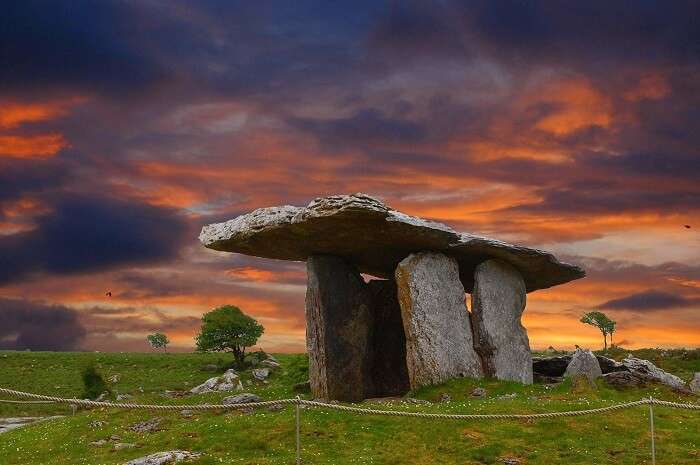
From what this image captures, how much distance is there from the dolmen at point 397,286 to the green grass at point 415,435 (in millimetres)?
2347

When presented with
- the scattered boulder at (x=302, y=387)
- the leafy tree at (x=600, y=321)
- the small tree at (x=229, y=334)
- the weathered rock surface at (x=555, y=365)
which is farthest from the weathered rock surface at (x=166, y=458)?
the leafy tree at (x=600, y=321)

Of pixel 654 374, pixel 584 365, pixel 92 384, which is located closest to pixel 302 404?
pixel 584 365

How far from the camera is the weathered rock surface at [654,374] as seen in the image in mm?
32769

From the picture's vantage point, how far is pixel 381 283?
39.4 meters

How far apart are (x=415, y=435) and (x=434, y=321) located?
10.5 meters

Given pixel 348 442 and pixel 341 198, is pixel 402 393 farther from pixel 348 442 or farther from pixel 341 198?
pixel 348 442

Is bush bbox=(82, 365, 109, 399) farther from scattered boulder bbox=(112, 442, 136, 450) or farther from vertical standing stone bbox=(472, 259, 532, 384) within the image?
vertical standing stone bbox=(472, 259, 532, 384)

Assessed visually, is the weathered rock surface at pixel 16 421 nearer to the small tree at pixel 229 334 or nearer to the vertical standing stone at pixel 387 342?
the vertical standing stone at pixel 387 342

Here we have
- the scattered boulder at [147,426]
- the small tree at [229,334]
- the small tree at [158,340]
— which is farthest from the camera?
the small tree at [158,340]

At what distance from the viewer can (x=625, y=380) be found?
32719mm

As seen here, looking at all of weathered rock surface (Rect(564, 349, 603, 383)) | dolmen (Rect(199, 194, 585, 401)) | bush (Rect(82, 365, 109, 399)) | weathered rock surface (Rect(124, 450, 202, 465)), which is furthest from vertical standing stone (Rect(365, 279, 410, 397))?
bush (Rect(82, 365, 109, 399))

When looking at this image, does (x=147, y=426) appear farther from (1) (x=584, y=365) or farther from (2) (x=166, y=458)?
(1) (x=584, y=365)

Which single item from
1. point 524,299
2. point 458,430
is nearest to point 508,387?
point 524,299

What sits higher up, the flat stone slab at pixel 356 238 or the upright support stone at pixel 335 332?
the flat stone slab at pixel 356 238
